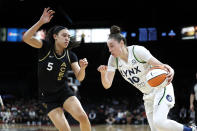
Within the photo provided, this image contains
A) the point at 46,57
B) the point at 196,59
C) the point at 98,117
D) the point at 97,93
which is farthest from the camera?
the point at 97,93

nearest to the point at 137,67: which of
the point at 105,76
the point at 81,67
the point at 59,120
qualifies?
the point at 105,76

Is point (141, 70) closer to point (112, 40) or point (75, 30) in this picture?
point (112, 40)

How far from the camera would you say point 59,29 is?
3.85 meters

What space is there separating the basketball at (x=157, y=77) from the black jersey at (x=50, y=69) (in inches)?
49.9

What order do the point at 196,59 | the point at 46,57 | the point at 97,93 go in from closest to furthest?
the point at 46,57 < the point at 196,59 < the point at 97,93

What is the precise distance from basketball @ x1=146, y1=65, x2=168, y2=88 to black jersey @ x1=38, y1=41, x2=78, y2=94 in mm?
1267

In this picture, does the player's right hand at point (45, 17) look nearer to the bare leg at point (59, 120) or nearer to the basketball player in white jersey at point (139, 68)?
the basketball player in white jersey at point (139, 68)

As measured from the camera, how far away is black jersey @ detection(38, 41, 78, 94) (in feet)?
12.2

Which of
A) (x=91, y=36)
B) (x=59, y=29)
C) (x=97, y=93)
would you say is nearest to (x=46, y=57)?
(x=59, y=29)

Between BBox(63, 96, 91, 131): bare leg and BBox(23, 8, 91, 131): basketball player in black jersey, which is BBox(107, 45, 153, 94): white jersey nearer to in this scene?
BBox(23, 8, 91, 131): basketball player in black jersey

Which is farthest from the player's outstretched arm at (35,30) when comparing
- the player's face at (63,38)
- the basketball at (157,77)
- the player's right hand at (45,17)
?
the basketball at (157,77)

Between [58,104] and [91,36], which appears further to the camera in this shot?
[91,36]

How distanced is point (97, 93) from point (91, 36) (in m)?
4.91

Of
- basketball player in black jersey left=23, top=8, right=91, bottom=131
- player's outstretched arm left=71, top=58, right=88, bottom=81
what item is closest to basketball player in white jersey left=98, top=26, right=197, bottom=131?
player's outstretched arm left=71, top=58, right=88, bottom=81
